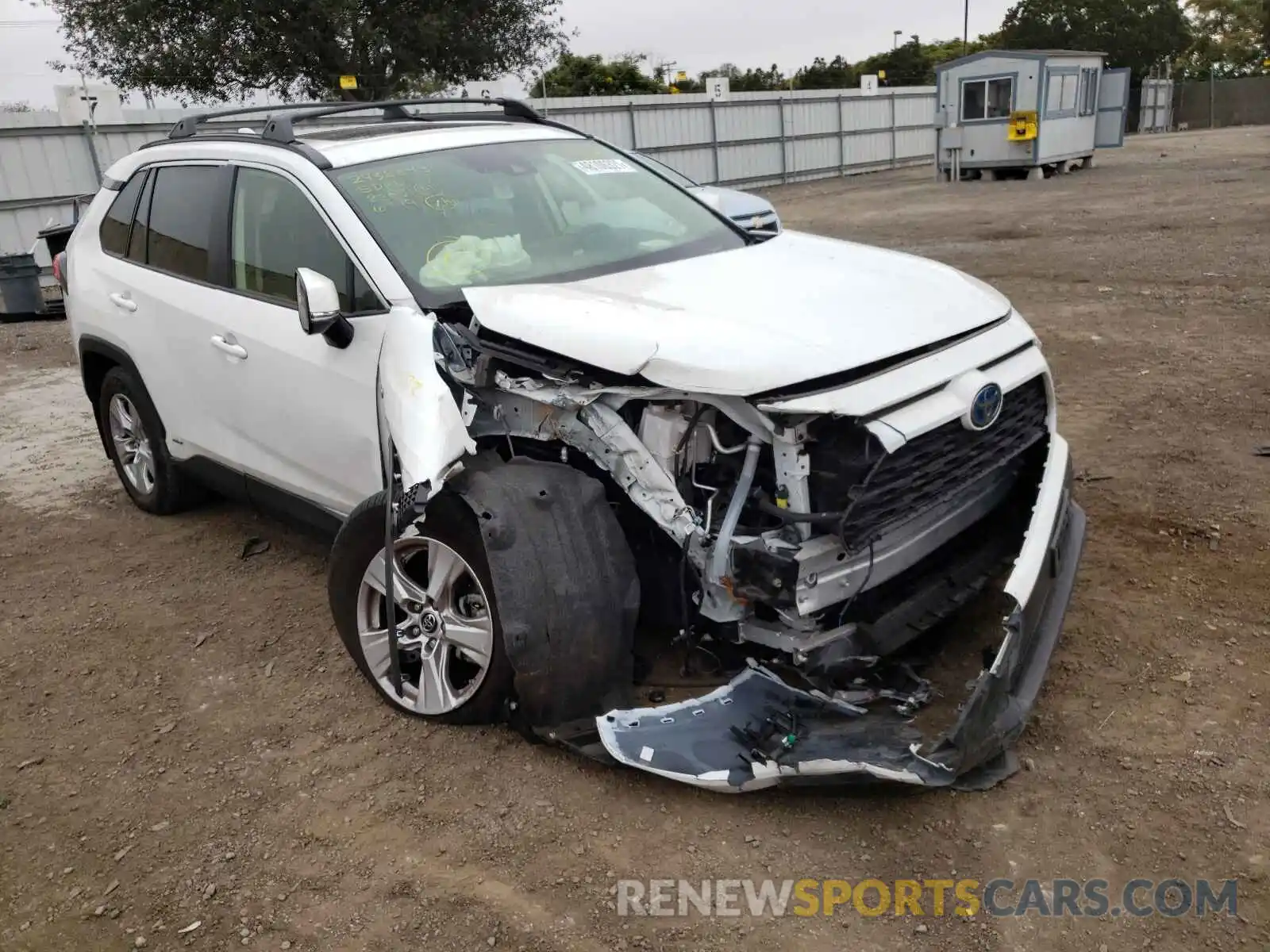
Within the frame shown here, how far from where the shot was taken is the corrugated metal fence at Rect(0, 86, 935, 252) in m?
14.4

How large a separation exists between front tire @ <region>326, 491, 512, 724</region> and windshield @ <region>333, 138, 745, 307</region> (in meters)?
0.76

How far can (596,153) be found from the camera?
4461 millimetres

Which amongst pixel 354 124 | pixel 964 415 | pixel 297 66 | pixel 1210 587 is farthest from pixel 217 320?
pixel 297 66

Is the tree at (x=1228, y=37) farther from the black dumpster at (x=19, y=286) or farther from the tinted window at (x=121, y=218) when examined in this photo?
the tinted window at (x=121, y=218)

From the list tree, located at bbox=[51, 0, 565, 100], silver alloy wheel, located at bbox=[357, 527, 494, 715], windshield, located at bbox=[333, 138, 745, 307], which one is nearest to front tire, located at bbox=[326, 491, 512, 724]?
silver alloy wheel, located at bbox=[357, 527, 494, 715]

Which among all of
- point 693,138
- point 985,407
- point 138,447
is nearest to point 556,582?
point 985,407

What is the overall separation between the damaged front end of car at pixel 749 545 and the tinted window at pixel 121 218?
232cm

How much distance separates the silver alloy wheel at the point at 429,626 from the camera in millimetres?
3131

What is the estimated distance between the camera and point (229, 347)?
3928 millimetres

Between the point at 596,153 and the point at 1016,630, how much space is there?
278 centimetres

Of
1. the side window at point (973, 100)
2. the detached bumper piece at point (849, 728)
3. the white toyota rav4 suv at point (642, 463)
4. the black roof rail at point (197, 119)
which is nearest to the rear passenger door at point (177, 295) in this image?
the white toyota rav4 suv at point (642, 463)

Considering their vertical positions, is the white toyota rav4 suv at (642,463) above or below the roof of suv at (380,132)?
below

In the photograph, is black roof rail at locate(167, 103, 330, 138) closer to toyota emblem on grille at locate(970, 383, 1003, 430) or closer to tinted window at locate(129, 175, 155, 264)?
tinted window at locate(129, 175, 155, 264)

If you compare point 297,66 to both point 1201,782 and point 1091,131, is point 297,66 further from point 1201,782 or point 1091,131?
point 1201,782
